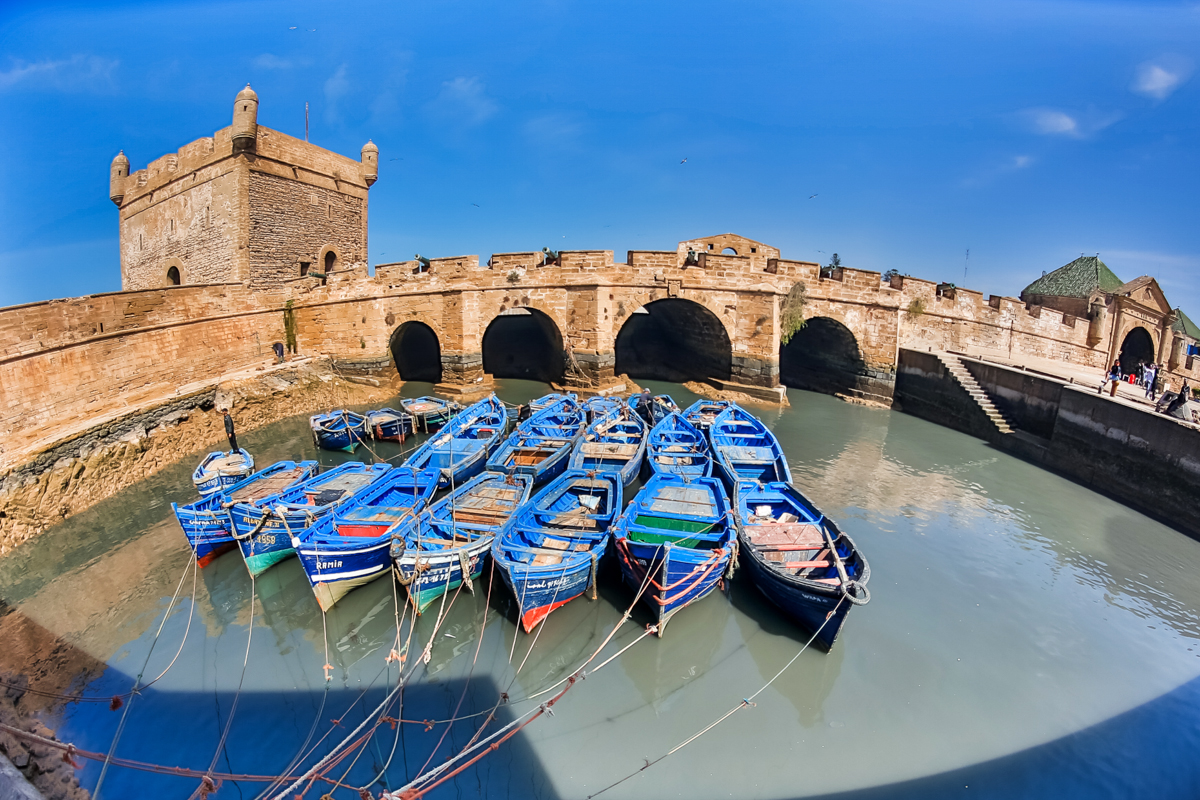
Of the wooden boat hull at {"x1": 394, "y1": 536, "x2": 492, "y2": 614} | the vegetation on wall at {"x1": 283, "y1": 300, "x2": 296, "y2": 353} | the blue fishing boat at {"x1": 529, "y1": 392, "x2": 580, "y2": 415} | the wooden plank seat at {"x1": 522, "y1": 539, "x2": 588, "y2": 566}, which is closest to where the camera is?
the wooden boat hull at {"x1": 394, "y1": 536, "x2": 492, "y2": 614}

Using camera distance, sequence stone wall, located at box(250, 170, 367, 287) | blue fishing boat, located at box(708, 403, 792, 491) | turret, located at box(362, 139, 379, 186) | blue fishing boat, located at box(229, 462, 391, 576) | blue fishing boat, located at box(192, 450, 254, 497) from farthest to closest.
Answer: turret, located at box(362, 139, 379, 186) < stone wall, located at box(250, 170, 367, 287) < blue fishing boat, located at box(708, 403, 792, 491) < blue fishing boat, located at box(192, 450, 254, 497) < blue fishing boat, located at box(229, 462, 391, 576)

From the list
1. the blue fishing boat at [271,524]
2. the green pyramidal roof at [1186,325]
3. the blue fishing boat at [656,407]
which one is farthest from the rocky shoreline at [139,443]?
the green pyramidal roof at [1186,325]

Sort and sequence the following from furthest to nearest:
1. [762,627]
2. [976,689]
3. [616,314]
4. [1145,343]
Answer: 1. [1145,343]
2. [616,314]
3. [762,627]
4. [976,689]

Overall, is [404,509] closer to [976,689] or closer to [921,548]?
[976,689]

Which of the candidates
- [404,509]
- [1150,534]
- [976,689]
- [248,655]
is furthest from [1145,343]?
[248,655]

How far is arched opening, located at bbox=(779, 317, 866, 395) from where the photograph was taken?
19.6 metres

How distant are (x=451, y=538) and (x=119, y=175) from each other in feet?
88.7

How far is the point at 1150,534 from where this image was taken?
383 inches

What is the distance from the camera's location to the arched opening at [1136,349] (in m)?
24.8

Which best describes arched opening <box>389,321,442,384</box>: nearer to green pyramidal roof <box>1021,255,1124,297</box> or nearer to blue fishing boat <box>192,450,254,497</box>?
blue fishing boat <box>192,450,254,497</box>

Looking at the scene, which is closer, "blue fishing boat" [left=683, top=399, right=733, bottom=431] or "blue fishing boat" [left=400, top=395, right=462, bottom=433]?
"blue fishing boat" [left=683, top=399, right=733, bottom=431]

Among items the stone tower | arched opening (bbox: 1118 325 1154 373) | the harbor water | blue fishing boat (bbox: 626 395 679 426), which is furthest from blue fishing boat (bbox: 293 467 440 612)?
arched opening (bbox: 1118 325 1154 373)

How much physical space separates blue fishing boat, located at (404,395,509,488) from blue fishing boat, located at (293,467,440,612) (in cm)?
99

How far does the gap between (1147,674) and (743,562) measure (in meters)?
4.85
